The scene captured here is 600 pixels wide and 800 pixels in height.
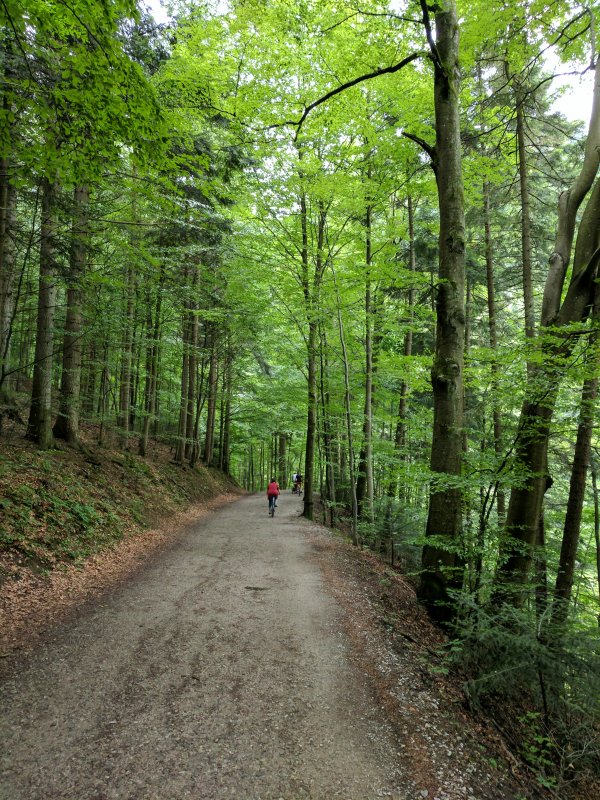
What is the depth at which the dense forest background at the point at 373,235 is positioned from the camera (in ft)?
15.4

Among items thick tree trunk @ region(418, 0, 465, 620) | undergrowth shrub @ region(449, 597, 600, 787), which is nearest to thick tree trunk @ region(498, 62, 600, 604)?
thick tree trunk @ region(418, 0, 465, 620)

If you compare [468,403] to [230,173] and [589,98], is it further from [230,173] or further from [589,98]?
[230,173]

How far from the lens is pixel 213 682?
13.1ft

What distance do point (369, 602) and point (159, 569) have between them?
12.9 ft

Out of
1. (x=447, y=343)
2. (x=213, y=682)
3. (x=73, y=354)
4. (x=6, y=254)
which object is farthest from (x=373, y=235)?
(x=213, y=682)

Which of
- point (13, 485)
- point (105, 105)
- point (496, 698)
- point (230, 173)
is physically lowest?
point (496, 698)

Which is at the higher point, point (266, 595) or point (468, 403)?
point (468, 403)

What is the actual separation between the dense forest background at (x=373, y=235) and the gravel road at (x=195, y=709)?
1.55 metres

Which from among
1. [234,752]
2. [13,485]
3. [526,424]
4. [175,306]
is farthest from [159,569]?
[175,306]

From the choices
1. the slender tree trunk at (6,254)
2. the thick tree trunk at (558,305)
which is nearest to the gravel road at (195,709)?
the thick tree trunk at (558,305)

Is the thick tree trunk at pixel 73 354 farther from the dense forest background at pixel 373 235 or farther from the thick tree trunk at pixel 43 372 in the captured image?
the thick tree trunk at pixel 43 372

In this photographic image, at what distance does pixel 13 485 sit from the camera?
7.15 m

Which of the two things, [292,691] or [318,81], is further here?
[318,81]

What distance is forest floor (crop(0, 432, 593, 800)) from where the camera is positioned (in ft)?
9.64
